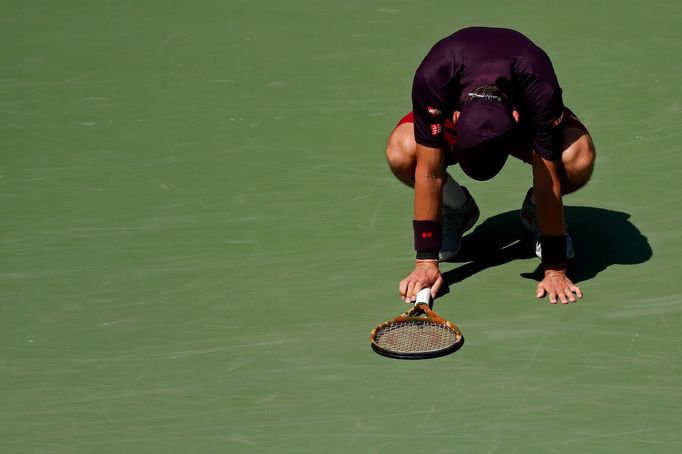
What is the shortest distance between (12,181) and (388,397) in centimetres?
343

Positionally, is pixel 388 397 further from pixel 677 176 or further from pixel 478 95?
pixel 677 176

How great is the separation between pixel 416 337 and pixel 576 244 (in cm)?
139

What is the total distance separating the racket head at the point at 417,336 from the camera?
5.43m

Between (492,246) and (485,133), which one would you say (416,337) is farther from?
(492,246)

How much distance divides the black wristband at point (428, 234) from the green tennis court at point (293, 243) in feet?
0.92

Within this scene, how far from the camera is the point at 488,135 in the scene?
5238mm

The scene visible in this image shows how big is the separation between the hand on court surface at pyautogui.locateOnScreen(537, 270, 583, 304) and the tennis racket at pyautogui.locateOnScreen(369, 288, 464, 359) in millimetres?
578

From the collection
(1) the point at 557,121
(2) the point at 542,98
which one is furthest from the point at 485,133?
(1) the point at 557,121

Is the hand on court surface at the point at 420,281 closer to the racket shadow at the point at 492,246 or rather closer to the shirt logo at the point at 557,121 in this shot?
the racket shadow at the point at 492,246

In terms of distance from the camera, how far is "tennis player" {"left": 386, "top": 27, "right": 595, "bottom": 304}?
17.6ft

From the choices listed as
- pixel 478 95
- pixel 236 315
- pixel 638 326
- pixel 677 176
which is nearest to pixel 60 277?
pixel 236 315

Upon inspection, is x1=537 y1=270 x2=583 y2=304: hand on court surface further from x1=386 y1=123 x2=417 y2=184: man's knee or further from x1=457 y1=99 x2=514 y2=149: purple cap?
x1=457 y1=99 x2=514 y2=149: purple cap

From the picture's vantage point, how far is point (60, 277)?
253 inches

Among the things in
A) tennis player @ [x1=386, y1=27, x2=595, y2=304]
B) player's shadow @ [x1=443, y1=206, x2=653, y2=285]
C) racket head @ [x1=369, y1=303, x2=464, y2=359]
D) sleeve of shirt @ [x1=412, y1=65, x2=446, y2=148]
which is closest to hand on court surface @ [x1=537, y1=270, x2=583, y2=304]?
tennis player @ [x1=386, y1=27, x2=595, y2=304]
